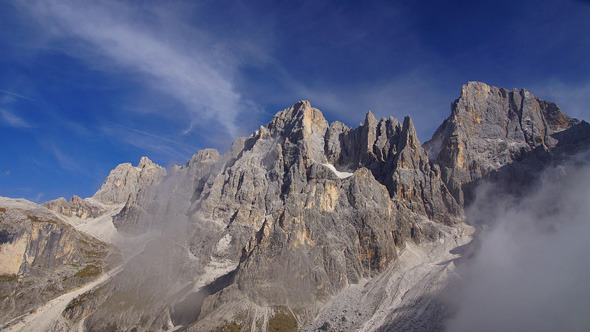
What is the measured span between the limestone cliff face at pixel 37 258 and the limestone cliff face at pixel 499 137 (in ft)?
587

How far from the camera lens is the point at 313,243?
433ft

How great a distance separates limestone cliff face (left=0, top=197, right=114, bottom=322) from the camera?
14288 centimetres

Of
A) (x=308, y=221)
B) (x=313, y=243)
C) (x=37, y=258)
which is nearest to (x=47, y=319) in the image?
(x=37, y=258)

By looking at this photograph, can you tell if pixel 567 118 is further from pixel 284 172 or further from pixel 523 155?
pixel 284 172

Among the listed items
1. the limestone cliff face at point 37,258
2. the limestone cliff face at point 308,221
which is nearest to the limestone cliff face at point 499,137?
the limestone cliff face at point 308,221

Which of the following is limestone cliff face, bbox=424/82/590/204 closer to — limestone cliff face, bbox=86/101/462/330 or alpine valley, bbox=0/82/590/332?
alpine valley, bbox=0/82/590/332

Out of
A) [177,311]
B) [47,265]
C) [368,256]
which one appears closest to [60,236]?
[47,265]

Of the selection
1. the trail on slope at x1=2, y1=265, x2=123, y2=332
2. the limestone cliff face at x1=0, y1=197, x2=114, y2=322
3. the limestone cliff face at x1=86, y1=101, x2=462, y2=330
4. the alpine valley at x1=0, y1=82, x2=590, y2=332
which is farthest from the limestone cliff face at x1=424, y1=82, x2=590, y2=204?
the limestone cliff face at x1=0, y1=197, x2=114, y2=322

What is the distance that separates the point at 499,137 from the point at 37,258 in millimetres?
221581

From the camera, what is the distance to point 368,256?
137125mm

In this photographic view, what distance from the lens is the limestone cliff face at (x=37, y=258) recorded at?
143 metres

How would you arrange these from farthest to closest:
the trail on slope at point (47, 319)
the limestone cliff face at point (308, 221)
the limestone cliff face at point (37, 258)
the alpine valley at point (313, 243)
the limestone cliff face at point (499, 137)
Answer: the limestone cliff face at point (499, 137) → the limestone cliff face at point (37, 258) → the trail on slope at point (47, 319) → the limestone cliff face at point (308, 221) → the alpine valley at point (313, 243)

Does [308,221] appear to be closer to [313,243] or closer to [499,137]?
[313,243]

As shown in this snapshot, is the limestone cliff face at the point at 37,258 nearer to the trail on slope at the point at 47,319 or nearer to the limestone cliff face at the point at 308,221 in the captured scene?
the trail on slope at the point at 47,319
